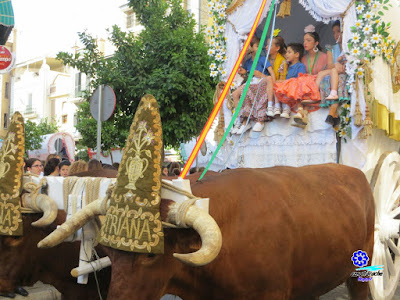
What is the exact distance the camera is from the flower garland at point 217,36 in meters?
6.89

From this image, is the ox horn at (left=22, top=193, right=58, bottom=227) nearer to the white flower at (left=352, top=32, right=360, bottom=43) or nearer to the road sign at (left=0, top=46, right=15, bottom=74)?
the white flower at (left=352, top=32, right=360, bottom=43)

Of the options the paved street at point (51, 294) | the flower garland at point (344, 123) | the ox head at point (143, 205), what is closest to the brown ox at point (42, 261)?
the ox head at point (143, 205)

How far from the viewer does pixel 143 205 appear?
256 cm

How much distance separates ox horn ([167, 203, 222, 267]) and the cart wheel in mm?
2696

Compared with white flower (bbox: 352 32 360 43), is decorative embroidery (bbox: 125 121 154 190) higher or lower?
lower

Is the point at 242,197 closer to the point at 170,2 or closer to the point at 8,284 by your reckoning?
the point at 8,284

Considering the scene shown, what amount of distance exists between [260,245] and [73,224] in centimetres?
117

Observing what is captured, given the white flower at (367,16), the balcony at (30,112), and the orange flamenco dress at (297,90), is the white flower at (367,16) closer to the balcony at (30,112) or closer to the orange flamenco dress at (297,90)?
the orange flamenco dress at (297,90)

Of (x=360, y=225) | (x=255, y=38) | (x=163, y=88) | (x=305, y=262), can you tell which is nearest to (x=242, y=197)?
(x=305, y=262)

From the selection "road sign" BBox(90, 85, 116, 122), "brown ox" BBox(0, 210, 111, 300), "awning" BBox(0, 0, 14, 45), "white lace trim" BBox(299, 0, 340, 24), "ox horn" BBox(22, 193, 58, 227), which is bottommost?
"brown ox" BBox(0, 210, 111, 300)

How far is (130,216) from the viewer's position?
254cm

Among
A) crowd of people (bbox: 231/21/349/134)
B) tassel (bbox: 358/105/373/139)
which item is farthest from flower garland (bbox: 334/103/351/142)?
tassel (bbox: 358/105/373/139)

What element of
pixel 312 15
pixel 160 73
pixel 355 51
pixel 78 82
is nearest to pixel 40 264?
pixel 355 51

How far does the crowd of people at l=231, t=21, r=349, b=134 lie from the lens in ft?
18.9
